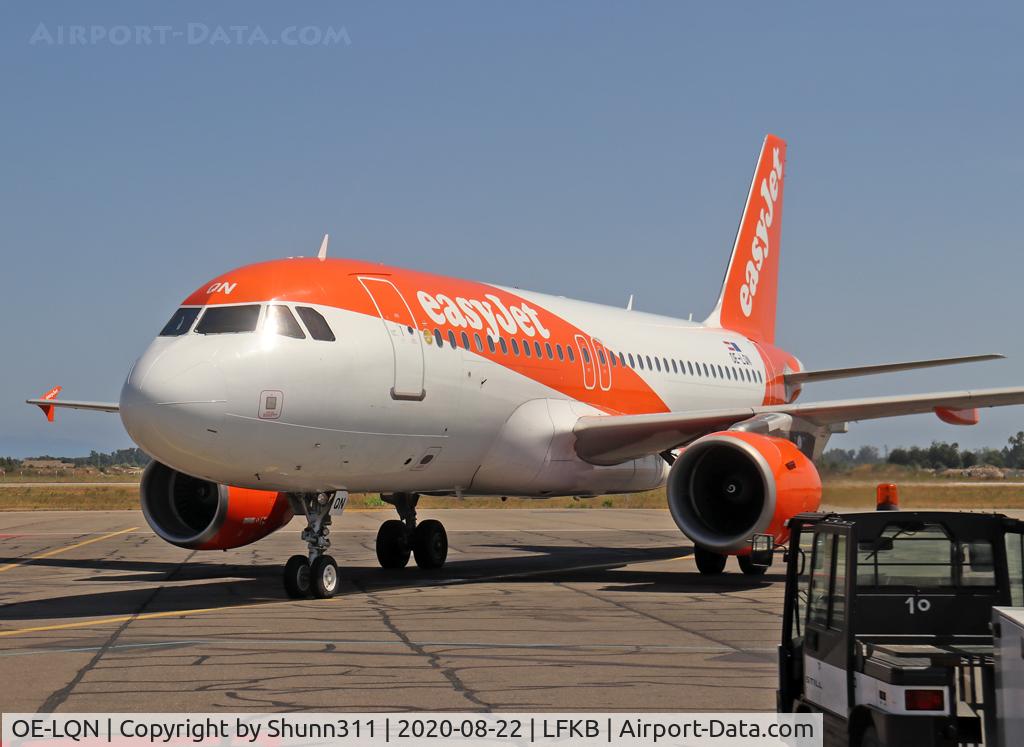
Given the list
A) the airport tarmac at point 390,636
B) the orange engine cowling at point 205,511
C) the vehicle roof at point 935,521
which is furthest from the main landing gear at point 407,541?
the vehicle roof at point 935,521

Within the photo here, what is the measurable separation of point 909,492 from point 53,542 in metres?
17.8

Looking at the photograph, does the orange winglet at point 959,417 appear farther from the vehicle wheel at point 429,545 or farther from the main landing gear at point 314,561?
the main landing gear at point 314,561

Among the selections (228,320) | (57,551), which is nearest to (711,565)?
(228,320)

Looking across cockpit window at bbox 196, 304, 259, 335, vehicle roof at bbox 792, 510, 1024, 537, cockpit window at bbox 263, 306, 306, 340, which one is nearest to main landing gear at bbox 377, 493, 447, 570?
cockpit window at bbox 263, 306, 306, 340

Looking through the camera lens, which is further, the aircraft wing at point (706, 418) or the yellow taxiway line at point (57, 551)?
the yellow taxiway line at point (57, 551)

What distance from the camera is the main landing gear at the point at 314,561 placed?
550 inches

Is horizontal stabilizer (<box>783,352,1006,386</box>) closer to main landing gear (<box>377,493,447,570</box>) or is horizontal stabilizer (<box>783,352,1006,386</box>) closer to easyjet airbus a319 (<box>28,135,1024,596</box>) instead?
easyjet airbus a319 (<box>28,135,1024,596</box>)

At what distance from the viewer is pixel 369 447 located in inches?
553

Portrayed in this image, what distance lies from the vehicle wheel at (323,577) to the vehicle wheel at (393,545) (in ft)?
14.3

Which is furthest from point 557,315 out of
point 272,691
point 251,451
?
point 272,691

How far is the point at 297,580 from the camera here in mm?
13930

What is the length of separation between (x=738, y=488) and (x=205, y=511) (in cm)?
722

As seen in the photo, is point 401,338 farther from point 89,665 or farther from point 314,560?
point 89,665

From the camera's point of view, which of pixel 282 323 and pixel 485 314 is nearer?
pixel 282 323
